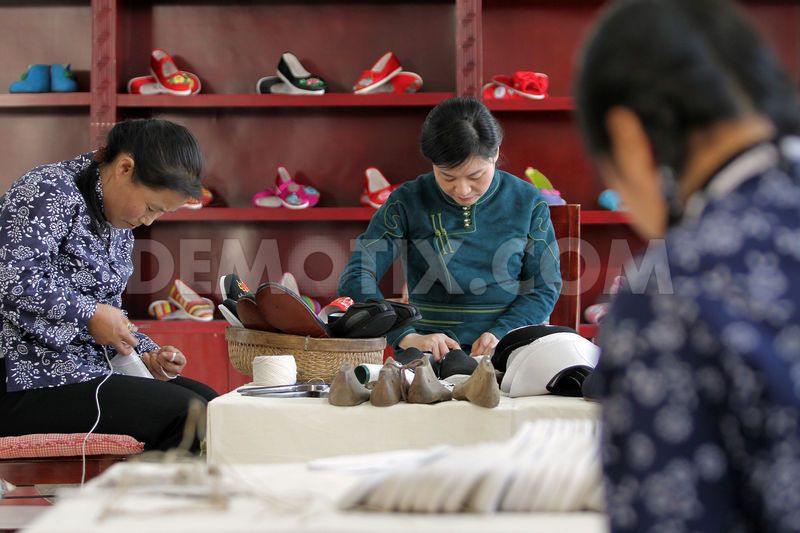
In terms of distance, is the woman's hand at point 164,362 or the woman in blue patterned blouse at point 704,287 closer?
the woman in blue patterned blouse at point 704,287

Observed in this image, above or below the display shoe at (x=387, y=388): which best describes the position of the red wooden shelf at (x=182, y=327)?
below

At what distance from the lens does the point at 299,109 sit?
417cm

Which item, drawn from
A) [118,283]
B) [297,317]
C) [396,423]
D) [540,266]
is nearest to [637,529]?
[396,423]

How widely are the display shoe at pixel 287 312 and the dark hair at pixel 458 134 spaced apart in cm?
71

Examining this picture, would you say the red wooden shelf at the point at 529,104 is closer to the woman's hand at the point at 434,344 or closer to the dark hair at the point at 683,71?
the woman's hand at the point at 434,344

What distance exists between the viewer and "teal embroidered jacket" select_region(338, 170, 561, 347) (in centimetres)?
258

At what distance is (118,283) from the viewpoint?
227 cm

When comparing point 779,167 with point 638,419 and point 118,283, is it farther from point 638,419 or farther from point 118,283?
point 118,283

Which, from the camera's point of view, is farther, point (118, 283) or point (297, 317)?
point (118, 283)

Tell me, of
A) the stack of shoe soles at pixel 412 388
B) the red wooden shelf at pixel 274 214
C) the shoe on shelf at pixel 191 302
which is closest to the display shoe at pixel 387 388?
the stack of shoe soles at pixel 412 388

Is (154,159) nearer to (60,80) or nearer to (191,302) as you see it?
(191,302)

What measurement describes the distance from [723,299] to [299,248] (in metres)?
3.65

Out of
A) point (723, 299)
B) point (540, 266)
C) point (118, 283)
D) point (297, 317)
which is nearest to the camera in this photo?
point (723, 299)

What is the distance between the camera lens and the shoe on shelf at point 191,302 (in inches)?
154
